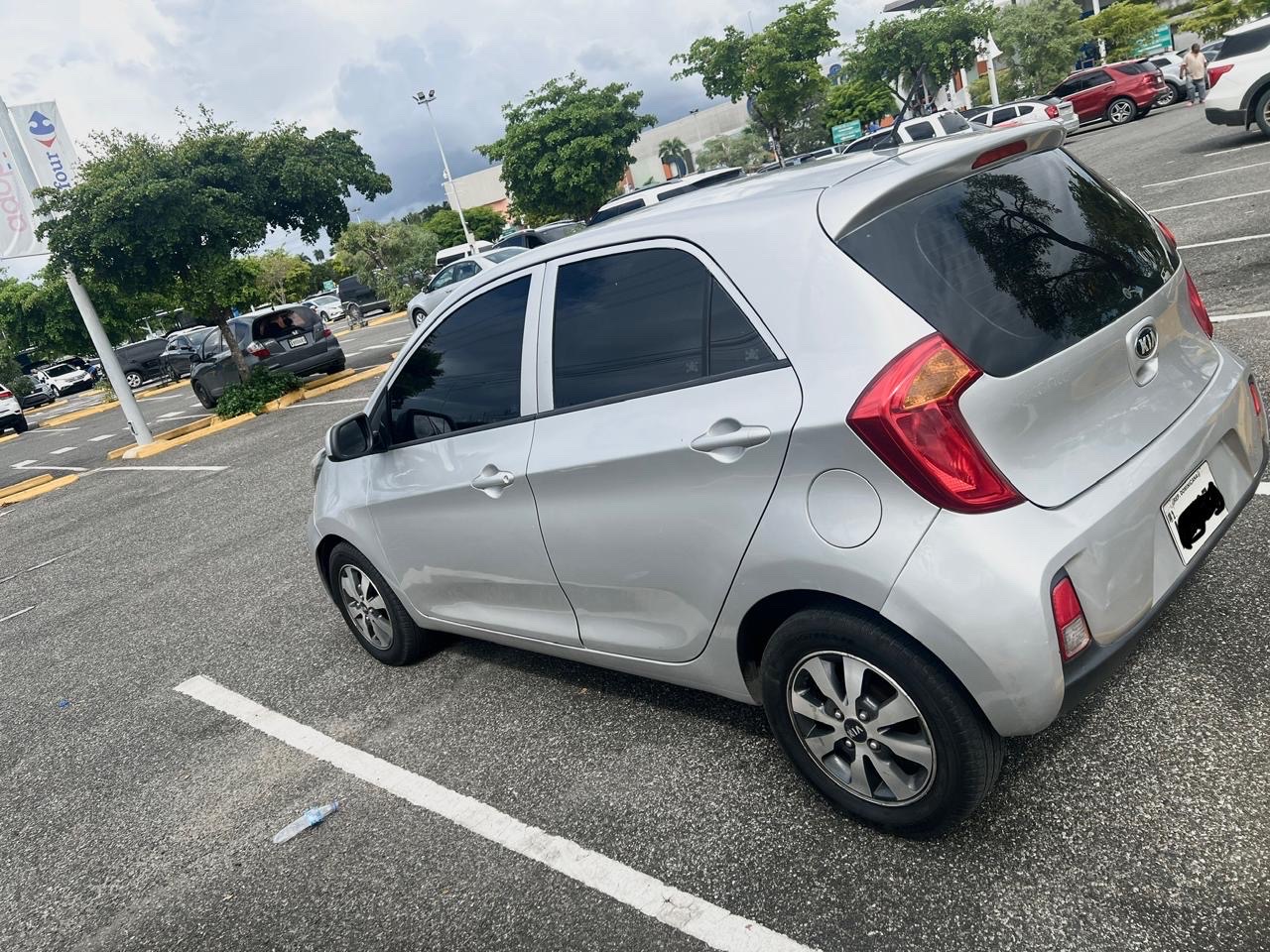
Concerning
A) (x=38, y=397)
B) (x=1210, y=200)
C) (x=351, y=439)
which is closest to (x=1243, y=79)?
(x=1210, y=200)

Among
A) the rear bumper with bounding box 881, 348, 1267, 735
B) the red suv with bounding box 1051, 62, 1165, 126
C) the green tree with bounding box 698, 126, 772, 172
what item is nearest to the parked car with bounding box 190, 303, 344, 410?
the rear bumper with bounding box 881, 348, 1267, 735

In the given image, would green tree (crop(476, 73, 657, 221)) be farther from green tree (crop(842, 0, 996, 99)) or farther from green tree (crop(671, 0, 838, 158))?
green tree (crop(842, 0, 996, 99))

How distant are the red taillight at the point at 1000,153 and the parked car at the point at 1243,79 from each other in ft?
45.7

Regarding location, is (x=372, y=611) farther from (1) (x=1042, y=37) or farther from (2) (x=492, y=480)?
(1) (x=1042, y=37)

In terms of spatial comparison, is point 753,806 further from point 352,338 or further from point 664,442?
point 352,338

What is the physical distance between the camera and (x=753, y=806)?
2834 millimetres

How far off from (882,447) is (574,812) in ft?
5.43

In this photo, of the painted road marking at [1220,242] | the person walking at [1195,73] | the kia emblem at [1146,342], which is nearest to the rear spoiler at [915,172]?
the kia emblem at [1146,342]

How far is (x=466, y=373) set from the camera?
3.43 m

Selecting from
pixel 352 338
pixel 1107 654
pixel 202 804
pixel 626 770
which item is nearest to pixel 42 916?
pixel 202 804

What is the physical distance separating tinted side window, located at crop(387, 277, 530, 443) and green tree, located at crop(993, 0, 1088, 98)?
159 ft

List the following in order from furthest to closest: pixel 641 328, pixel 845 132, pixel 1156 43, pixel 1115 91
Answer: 1. pixel 1156 43
2. pixel 845 132
3. pixel 1115 91
4. pixel 641 328

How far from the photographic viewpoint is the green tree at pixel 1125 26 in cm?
5138

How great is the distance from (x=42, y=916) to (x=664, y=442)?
275cm
